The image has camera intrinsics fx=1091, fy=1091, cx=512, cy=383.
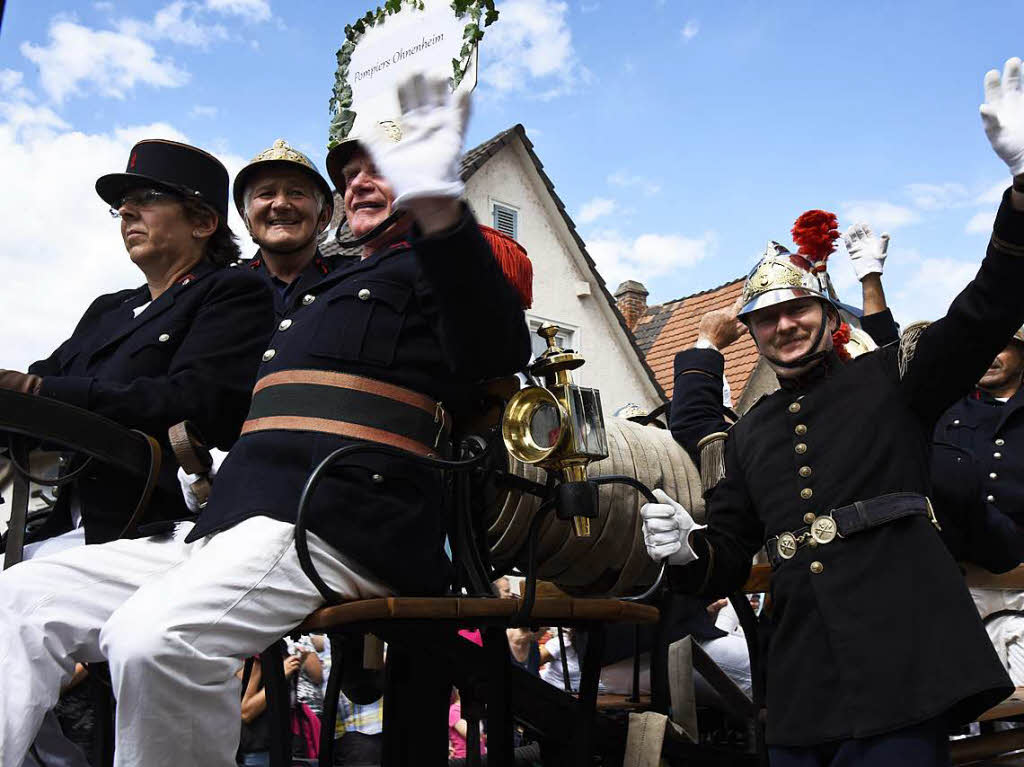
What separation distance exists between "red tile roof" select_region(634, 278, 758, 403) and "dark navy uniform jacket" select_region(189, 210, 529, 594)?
13.7 meters

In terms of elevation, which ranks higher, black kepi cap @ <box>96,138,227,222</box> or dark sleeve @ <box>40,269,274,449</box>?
black kepi cap @ <box>96,138,227,222</box>

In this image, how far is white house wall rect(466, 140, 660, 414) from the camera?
16.4 meters

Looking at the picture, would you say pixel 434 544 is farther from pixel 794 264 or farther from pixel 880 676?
pixel 794 264

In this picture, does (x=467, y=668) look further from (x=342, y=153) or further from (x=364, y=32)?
(x=364, y=32)

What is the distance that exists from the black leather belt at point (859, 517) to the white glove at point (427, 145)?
1262 millimetres

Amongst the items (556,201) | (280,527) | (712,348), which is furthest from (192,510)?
(556,201)

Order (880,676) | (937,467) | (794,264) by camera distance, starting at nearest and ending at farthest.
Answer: (880,676), (794,264), (937,467)

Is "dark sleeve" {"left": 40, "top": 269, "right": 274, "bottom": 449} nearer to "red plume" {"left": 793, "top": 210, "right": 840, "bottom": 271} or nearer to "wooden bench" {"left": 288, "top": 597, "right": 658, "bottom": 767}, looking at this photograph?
"wooden bench" {"left": 288, "top": 597, "right": 658, "bottom": 767}

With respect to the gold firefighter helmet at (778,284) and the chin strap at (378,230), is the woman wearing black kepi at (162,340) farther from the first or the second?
the gold firefighter helmet at (778,284)

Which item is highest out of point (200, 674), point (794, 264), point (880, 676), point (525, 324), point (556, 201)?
point (556, 201)

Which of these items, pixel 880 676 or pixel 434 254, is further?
pixel 880 676

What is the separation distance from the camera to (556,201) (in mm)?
16891

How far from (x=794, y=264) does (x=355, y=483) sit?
1427 mm

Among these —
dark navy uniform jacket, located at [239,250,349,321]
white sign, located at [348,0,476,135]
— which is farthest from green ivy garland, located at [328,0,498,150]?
dark navy uniform jacket, located at [239,250,349,321]
